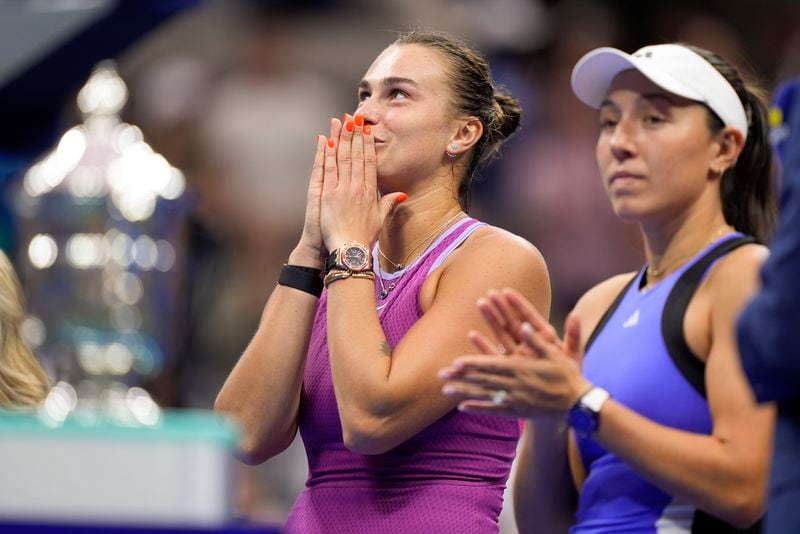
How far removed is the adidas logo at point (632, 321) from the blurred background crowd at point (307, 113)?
218 cm

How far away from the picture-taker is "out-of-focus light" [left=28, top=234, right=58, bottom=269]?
12.1ft

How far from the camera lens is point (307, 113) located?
622cm

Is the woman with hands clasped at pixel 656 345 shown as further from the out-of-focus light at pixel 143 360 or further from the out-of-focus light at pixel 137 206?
the out-of-focus light at pixel 137 206

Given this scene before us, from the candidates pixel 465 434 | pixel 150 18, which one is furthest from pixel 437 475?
pixel 150 18

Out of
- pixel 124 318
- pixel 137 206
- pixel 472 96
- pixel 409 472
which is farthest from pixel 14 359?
pixel 472 96

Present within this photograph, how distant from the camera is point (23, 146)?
13.8ft

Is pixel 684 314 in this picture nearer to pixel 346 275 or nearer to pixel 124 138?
pixel 346 275

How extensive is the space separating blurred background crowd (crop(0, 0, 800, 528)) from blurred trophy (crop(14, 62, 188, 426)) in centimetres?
63

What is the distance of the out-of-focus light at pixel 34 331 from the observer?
11.6 feet

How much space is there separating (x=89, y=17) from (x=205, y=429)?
2.27m

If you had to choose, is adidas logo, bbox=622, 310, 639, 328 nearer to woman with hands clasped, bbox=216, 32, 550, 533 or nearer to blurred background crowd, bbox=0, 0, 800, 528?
woman with hands clasped, bbox=216, 32, 550, 533

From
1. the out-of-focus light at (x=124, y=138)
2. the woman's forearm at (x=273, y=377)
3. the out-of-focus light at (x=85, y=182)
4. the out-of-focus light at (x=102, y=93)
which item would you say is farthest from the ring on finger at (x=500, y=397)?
the out-of-focus light at (x=102, y=93)

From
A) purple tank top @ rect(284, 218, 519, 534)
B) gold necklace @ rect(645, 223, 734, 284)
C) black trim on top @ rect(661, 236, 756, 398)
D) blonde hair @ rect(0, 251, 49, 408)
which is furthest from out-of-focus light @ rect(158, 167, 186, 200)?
black trim on top @ rect(661, 236, 756, 398)

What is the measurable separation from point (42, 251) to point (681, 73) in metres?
1.97
